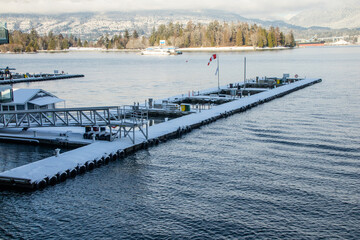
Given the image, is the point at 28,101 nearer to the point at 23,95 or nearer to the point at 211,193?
the point at 23,95

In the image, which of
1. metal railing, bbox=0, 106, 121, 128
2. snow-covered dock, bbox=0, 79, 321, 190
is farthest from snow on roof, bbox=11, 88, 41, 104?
snow-covered dock, bbox=0, 79, 321, 190

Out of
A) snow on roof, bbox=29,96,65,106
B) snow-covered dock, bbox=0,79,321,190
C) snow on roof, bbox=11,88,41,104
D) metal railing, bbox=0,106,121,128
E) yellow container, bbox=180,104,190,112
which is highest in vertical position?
snow on roof, bbox=11,88,41,104

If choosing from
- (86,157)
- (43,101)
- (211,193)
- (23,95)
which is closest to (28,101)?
(23,95)

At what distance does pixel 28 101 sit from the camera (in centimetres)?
4947

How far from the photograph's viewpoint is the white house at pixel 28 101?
160ft

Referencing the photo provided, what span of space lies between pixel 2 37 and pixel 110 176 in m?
30.3

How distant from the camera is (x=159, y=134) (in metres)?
45.8

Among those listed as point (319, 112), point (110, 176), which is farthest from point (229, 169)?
point (319, 112)

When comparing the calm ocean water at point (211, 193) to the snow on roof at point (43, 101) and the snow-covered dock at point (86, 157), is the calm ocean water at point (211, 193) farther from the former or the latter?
the snow on roof at point (43, 101)

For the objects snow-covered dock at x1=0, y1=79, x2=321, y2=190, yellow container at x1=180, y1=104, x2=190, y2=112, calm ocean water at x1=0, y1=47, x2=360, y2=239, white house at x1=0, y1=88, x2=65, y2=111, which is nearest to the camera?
calm ocean water at x1=0, y1=47, x2=360, y2=239

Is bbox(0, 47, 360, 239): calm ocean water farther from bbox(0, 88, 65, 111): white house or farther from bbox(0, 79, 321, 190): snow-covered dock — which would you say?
bbox(0, 88, 65, 111): white house

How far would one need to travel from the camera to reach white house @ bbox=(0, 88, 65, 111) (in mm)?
48750


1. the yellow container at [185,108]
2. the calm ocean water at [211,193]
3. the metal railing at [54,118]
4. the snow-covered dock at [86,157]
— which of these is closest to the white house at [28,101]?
the metal railing at [54,118]

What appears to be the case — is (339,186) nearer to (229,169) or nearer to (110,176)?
(229,169)
